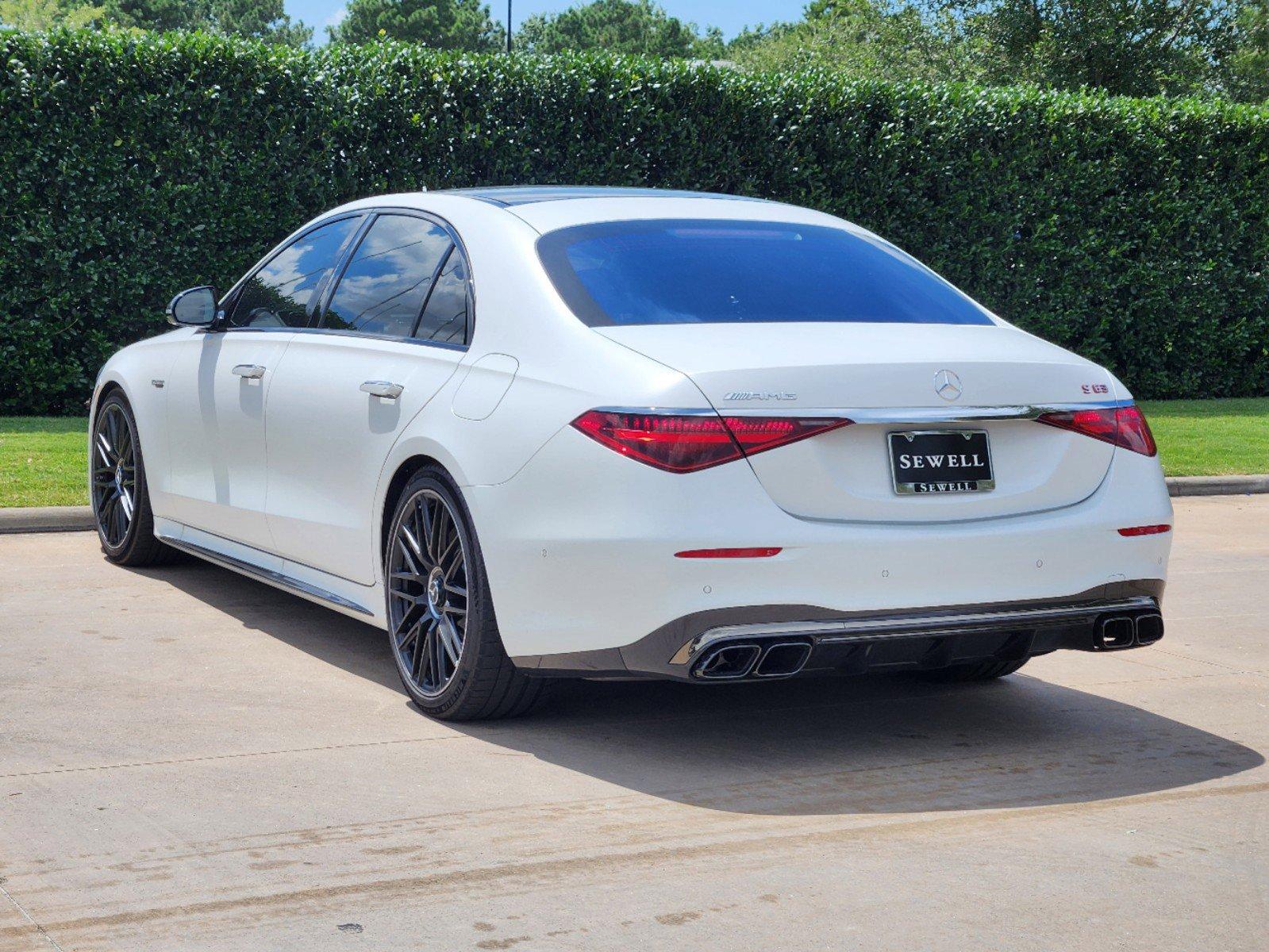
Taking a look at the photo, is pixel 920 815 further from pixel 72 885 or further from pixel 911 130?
pixel 911 130

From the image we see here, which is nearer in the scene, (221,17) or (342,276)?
(342,276)

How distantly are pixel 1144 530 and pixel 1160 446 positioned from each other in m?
9.69

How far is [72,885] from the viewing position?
3814 millimetres

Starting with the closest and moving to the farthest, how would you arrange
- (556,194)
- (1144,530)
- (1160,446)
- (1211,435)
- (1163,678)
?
(1144,530), (556,194), (1163,678), (1160,446), (1211,435)

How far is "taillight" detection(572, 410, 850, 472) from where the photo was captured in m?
4.56

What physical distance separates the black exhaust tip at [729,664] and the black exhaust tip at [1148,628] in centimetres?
129

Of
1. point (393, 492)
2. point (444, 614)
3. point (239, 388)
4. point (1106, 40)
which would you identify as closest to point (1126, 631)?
point (444, 614)

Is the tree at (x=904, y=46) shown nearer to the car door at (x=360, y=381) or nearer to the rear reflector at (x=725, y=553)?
the car door at (x=360, y=381)

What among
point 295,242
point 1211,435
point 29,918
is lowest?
point 1211,435

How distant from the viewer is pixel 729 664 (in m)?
4.65

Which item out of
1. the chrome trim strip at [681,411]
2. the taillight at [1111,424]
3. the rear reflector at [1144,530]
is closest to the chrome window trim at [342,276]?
the chrome trim strip at [681,411]

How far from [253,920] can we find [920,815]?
180cm

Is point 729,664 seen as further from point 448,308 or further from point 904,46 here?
point 904,46

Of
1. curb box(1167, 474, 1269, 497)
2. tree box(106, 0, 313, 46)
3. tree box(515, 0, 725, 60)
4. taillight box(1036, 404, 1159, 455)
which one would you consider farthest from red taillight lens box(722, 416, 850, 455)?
tree box(515, 0, 725, 60)
